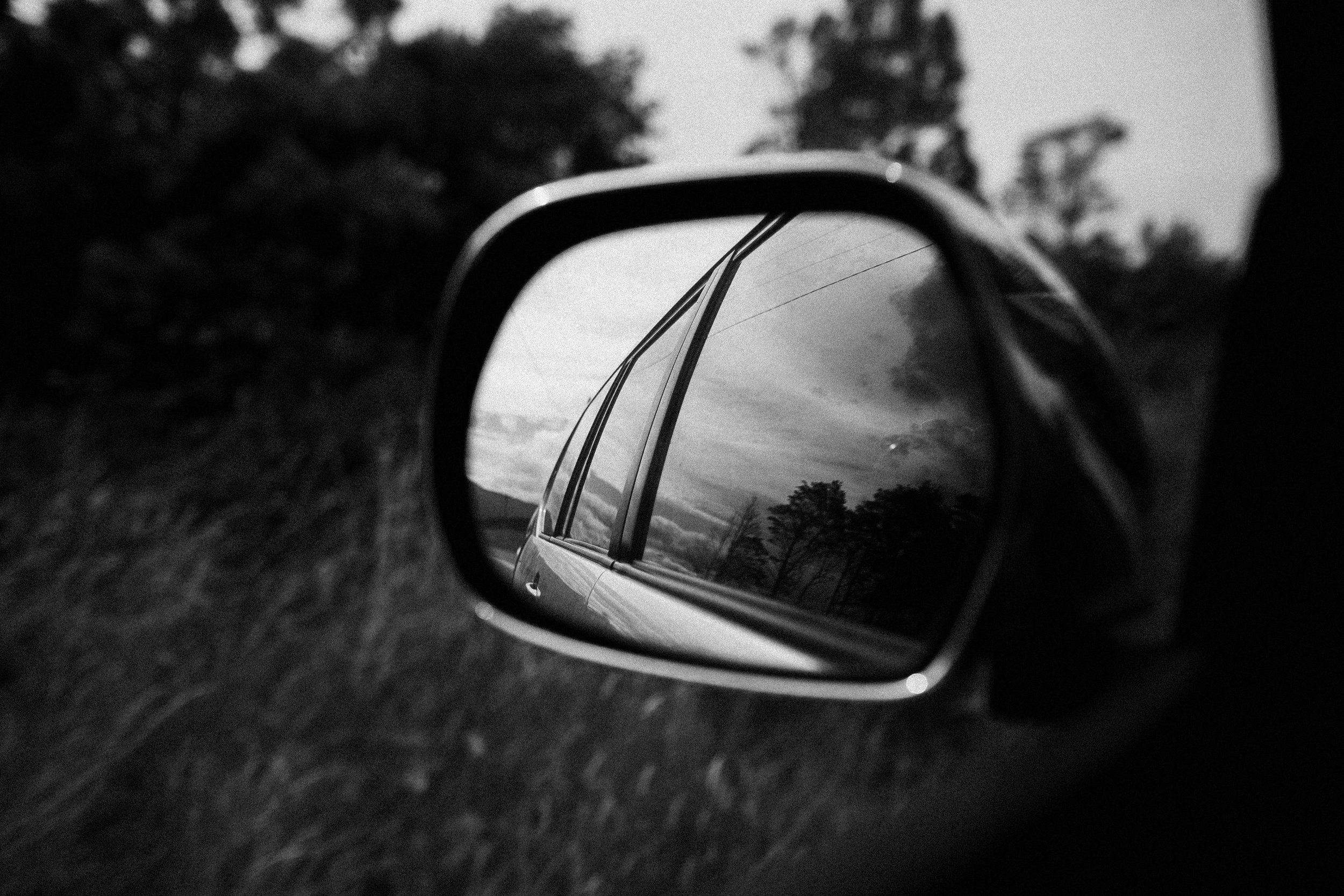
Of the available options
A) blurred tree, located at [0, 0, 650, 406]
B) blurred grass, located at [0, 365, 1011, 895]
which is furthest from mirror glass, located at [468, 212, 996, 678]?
blurred tree, located at [0, 0, 650, 406]

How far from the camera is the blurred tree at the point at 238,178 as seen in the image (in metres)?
13.0

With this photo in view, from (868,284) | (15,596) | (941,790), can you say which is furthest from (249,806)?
(868,284)

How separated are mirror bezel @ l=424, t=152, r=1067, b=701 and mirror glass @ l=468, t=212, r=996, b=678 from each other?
26mm

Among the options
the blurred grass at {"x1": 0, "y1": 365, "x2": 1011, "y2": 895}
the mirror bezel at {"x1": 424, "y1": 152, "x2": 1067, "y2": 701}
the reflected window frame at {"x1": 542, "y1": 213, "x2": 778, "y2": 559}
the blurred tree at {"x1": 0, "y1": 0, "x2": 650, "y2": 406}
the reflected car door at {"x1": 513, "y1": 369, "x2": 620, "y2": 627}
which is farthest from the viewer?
the blurred tree at {"x1": 0, "y1": 0, "x2": 650, "y2": 406}

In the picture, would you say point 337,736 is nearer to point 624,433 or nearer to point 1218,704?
point 624,433

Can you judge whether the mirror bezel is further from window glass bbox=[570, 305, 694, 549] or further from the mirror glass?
window glass bbox=[570, 305, 694, 549]

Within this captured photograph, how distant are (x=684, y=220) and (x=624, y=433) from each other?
0.37 metres

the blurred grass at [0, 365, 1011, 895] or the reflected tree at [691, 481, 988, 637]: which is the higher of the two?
the reflected tree at [691, 481, 988, 637]

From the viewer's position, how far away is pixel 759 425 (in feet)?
3.76

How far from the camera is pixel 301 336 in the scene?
1337cm

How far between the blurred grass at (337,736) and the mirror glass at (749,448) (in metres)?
0.38

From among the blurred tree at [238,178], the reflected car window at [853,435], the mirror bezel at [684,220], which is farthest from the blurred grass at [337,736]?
the blurred tree at [238,178]

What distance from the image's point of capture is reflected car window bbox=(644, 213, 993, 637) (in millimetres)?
1047

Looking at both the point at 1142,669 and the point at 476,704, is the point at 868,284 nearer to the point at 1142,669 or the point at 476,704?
the point at 1142,669
